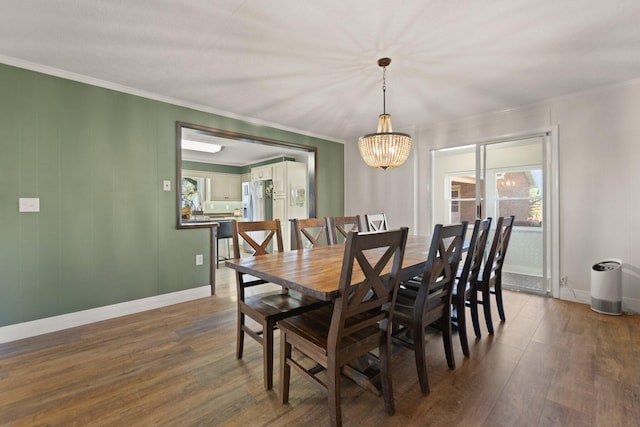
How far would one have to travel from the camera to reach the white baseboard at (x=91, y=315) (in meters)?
2.49

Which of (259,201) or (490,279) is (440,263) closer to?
(490,279)

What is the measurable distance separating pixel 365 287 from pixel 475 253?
1441 millimetres

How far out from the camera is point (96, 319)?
9.41ft

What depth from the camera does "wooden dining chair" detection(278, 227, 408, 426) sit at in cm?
134

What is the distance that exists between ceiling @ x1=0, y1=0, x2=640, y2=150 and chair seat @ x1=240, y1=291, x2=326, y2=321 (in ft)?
6.32

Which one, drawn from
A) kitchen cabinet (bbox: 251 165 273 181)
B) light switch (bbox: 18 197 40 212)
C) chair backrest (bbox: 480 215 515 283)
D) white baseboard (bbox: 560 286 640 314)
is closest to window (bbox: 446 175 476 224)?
white baseboard (bbox: 560 286 640 314)

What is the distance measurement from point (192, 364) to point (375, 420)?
133 centimetres

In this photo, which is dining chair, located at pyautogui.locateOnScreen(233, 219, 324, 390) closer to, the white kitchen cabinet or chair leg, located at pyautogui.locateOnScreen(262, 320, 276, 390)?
chair leg, located at pyautogui.locateOnScreen(262, 320, 276, 390)

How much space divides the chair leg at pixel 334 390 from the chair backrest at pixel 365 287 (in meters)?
0.09

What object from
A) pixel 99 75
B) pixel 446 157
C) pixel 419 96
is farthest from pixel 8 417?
pixel 446 157

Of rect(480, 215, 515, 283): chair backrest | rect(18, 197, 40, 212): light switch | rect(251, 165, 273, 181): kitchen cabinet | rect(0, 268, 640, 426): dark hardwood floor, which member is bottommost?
rect(0, 268, 640, 426): dark hardwood floor

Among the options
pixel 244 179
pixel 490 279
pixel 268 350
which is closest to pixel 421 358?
pixel 268 350

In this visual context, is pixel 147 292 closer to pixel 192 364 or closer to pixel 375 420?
pixel 192 364

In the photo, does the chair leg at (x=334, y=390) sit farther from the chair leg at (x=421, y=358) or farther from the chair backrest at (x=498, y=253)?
the chair backrest at (x=498, y=253)
